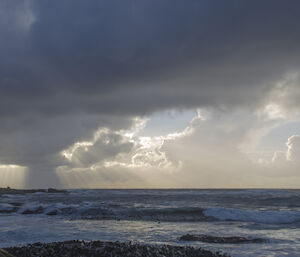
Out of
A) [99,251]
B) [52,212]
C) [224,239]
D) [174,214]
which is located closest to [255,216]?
[174,214]

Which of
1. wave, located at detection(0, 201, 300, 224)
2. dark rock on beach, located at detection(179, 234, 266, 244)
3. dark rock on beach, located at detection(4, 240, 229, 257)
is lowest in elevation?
dark rock on beach, located at detection(179, 234, 266, 244)

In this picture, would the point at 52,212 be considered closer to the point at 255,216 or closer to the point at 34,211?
the point at 34,211

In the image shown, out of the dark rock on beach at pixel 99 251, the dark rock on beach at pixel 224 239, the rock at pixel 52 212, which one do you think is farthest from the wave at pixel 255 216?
the dark rock on beach at pixel 99 251

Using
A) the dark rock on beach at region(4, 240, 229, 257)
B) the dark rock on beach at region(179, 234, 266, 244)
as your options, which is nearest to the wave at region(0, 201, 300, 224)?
the dark rock on beach at region(179, 234, 266, 244)

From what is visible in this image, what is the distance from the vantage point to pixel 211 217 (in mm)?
27594

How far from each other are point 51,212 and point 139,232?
16233mm

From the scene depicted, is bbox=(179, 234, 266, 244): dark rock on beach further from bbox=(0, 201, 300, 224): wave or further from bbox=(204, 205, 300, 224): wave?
bbox=(204, 205, 300, 224): wave

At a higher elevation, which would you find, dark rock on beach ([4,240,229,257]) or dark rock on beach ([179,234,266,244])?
dark rock on beach ([4,240,229,257])

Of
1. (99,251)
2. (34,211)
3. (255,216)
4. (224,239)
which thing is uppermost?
(34,211)

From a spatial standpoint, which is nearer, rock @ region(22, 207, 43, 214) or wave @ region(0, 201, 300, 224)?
wave @ region(0, 201, 300, 224)

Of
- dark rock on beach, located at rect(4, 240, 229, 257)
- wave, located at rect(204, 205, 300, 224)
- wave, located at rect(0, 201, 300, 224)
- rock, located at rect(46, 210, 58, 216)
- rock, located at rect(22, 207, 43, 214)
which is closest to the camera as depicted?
dark rock on beach, located at rect(4, 240, 229, 257)

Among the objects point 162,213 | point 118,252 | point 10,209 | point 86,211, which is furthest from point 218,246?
point 10,209

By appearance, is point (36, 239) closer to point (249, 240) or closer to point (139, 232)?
point (139, 232)

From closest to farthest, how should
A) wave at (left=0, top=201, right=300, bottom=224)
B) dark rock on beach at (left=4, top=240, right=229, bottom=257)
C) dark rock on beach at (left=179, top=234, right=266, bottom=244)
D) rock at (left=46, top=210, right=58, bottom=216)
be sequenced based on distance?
dark rock on beach at (left=4, top=240, right=229, bottom=257) < dark rock on beach at (left=179, top=234, right=266, bottom=244) < wave at (left=0, top=201, right=300, bottom=224) < rock at (left=46, top=210, right=58, bottom=216)
